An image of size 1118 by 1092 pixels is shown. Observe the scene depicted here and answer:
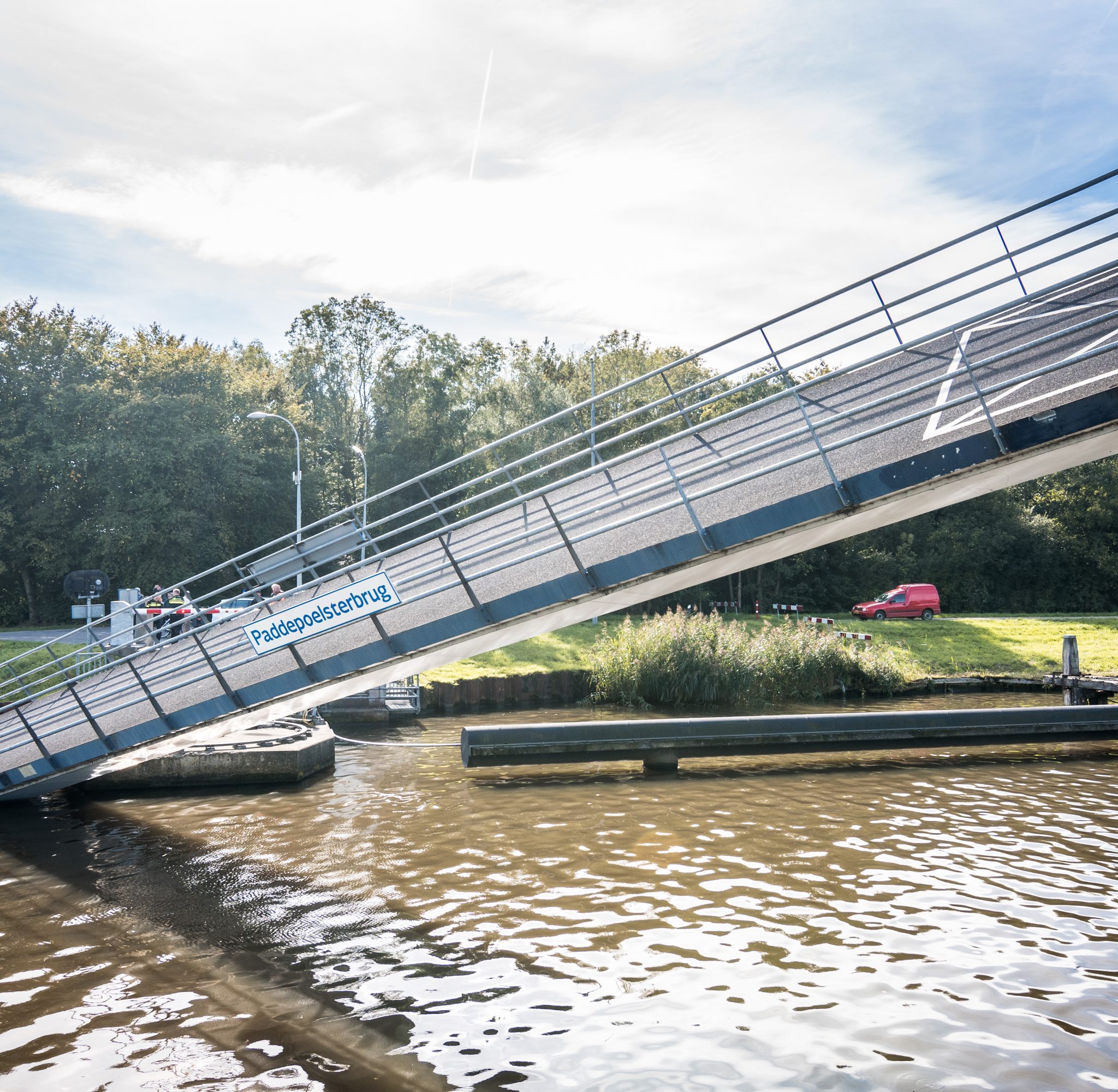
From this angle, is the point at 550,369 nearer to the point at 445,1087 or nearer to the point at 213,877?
the point at 213,877

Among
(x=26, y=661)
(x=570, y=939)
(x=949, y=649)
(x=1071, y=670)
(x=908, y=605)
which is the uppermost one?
(x=26, y=661)

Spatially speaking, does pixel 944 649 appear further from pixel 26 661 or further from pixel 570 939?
pixel 26 661

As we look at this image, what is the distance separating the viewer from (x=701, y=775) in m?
15.3

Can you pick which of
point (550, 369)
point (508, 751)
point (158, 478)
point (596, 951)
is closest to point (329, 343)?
point (550, 369)

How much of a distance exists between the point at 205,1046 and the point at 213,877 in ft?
13.8

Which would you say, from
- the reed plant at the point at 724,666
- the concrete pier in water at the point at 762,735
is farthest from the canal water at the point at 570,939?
the reed plant at the point at 724,666

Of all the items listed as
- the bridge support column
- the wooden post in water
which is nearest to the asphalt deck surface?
the bridge support column

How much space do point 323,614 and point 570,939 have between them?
5.06 metres

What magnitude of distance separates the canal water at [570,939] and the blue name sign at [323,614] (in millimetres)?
2533

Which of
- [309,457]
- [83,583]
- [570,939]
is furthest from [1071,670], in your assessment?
[309,457]

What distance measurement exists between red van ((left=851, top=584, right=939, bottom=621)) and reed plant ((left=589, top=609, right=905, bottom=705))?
16.8 m

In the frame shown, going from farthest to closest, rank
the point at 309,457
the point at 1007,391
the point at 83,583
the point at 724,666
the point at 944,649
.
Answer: the point at 309,457
the point at 944,649
the point at 83,583
the point at 724,666
the point at 1007,391

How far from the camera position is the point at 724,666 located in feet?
73.1

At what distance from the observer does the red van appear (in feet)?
134
